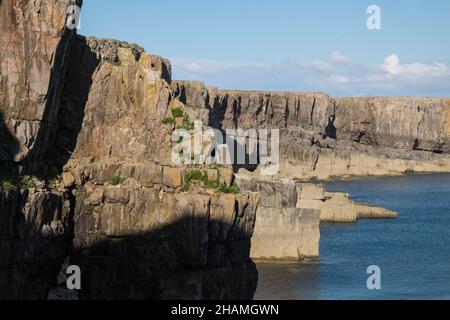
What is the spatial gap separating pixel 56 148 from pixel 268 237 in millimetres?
23423

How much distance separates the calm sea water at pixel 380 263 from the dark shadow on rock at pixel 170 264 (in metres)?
10.6

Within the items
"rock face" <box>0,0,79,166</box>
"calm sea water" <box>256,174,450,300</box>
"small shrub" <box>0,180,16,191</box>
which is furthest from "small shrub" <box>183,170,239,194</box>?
"calm sea water" <box>256,174,450,300</box>

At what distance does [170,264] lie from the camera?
47438mm

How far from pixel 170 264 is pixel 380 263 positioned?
104 ft

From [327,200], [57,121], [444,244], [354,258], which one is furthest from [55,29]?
[327,200]

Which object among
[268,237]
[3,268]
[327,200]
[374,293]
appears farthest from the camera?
[327,200]

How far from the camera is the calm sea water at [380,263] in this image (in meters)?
61.8

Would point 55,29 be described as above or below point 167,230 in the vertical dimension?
above

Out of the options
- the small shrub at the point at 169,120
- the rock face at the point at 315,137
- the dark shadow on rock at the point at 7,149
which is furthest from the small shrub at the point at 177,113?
the rock face at the point at 315,137

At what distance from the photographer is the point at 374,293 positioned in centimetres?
6125

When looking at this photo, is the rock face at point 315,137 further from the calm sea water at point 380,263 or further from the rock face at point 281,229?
the rock face at point 281,229

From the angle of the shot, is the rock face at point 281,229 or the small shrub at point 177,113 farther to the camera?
the rock face at point 281,229
